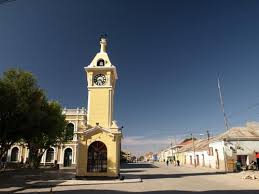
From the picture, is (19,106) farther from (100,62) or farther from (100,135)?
(100,62)

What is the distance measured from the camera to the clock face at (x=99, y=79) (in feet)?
86.6

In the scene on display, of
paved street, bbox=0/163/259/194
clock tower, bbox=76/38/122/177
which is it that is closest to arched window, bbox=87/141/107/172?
clock tower, bbox=76/38/122/177

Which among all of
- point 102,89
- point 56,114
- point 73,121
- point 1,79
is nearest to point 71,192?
point 102,89

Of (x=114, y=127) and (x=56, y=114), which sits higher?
(x=56, y=114)

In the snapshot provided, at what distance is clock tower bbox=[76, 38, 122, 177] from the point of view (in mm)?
23578

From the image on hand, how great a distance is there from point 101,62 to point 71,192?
1479 centimetres

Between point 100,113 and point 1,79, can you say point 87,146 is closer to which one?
point 100,113

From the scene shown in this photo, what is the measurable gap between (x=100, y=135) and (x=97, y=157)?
1902 millimetres

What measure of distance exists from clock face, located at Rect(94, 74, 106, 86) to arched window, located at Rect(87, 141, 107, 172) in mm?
5773

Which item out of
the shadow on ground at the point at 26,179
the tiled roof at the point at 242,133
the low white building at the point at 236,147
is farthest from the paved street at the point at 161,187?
the tiled roof at the point at 242,133

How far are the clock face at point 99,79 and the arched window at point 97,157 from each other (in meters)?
5.77

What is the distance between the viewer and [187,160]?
6688 cm

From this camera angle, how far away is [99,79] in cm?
2662

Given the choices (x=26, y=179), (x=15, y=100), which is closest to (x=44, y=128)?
(x=15, y=100)
